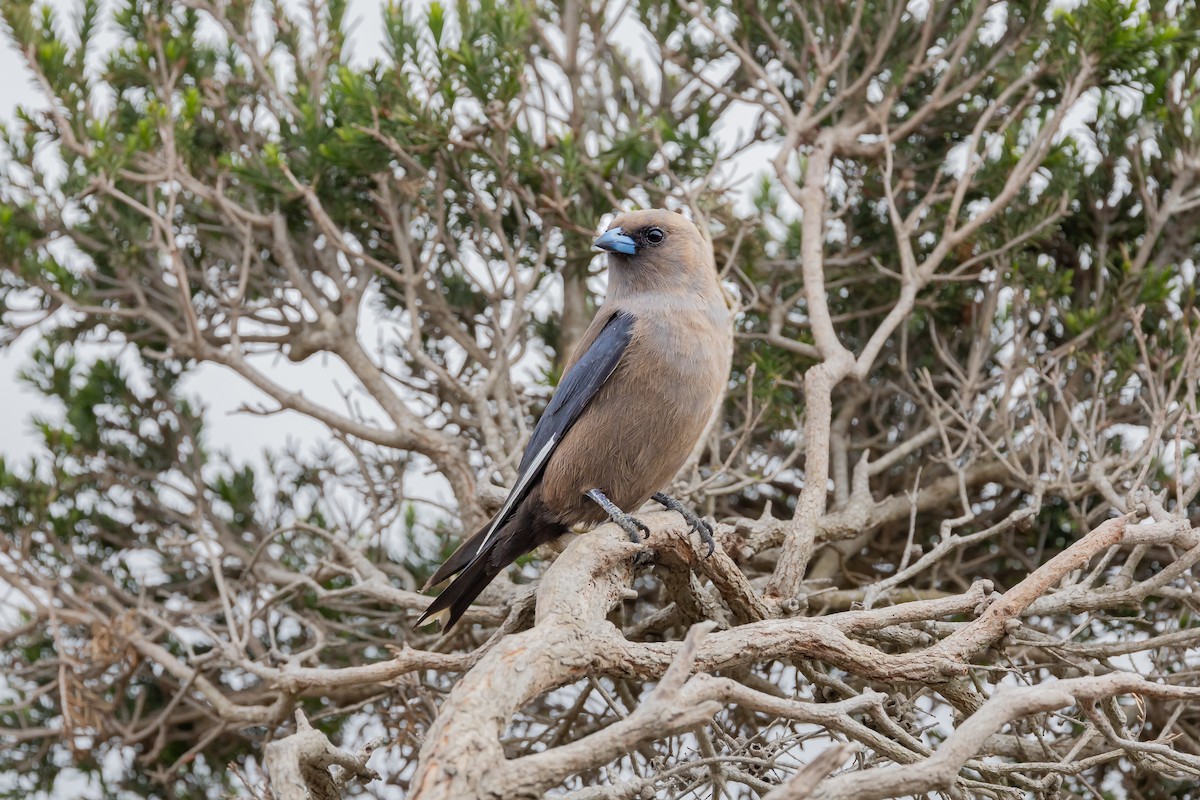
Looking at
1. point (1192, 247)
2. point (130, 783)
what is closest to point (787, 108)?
point (1192, 247)

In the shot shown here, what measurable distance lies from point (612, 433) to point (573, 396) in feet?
0.51

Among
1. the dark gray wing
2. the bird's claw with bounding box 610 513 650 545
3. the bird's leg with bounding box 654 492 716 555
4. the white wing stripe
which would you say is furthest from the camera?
the dark gray wing

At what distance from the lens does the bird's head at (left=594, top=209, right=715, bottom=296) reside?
3.33 m

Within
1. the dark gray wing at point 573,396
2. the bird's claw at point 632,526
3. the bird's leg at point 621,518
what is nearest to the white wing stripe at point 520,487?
the dark gray wing at point 573,396

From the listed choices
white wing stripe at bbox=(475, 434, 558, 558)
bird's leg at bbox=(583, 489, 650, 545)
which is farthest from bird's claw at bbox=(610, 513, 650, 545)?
white wing stripe at bbox=(475, 434, 558, 558)

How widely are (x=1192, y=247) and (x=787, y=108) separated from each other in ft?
4.93

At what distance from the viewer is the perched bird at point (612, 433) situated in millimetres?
3002

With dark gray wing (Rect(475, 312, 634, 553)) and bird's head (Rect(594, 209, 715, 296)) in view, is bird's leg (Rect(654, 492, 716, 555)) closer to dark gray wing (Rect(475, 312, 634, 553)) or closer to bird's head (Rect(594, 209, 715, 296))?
dark gray wing (Rect(475, 312, 634, 553))

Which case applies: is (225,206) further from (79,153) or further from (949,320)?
(949,320)

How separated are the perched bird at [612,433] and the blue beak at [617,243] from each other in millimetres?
173

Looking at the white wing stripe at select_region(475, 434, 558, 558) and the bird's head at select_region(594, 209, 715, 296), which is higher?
the bird's head at select_region(594, 209, 715, 296)

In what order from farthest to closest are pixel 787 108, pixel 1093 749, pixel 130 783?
pixel 130 783, pixel 787 108, pixel 1093 749

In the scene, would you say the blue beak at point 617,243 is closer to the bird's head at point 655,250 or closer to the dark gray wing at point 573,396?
the bird's head at point 655,250

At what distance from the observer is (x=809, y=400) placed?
11.2 feet
